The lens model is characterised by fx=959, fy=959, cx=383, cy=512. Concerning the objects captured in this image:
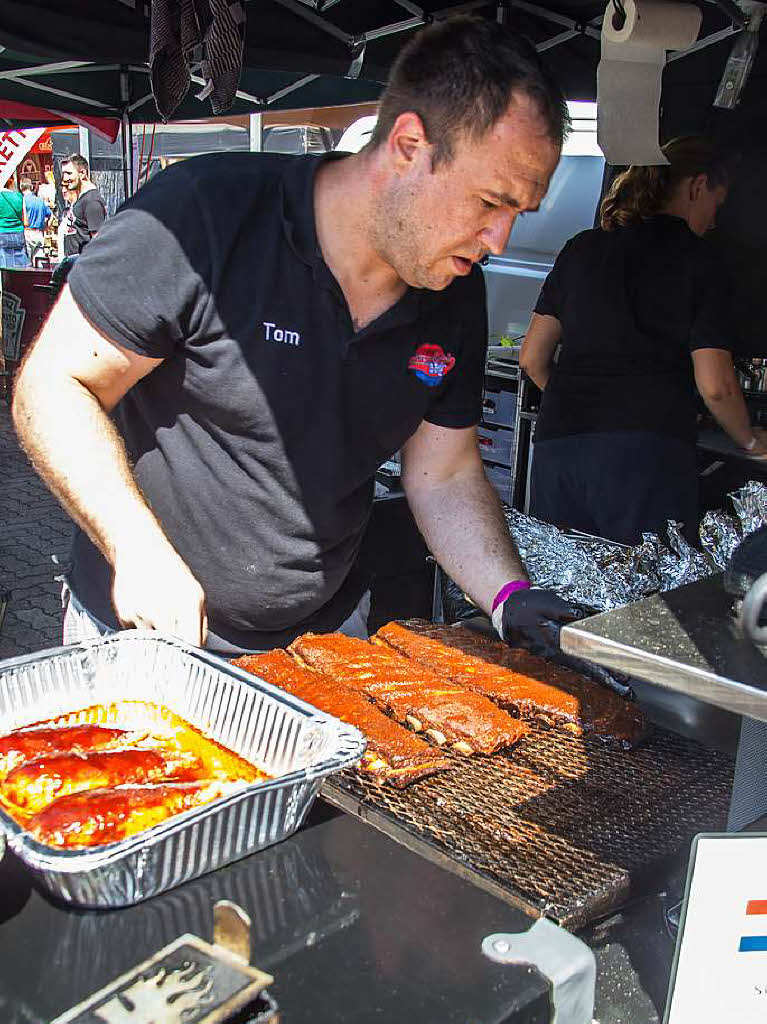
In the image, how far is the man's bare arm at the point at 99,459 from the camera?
1.64m

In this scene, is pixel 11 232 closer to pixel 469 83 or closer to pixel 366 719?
pixel 469 83

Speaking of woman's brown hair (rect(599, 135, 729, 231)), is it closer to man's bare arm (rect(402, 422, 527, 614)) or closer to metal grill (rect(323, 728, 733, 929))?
man's bare arm (rect(402, 422, 527, 614))

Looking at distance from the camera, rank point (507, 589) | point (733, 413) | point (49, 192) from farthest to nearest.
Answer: point (49, 192) → point (733, 413) → point (507, 589)

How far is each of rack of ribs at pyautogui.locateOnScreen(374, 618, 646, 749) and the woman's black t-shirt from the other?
1.91m

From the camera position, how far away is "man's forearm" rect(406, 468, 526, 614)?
2.35 m

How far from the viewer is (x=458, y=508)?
2461mm

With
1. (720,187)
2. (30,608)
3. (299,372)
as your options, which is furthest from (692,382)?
(30,608)

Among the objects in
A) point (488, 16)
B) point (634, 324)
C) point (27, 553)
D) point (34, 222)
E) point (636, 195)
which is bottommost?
point (27, 553)

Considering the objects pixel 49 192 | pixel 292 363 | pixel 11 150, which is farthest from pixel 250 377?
pixel 49 192

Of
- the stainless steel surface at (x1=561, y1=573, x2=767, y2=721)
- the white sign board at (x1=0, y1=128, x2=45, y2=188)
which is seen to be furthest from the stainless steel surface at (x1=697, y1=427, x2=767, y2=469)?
the white sign board at (x1=0, y1=128, x2=45, y2=188)

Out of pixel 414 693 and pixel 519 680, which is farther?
pixel 519 680

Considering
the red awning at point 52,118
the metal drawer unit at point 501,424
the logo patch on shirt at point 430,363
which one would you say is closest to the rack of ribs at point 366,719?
the logo patch on shirt at point 430,363

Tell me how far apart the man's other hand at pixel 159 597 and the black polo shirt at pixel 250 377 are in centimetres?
52

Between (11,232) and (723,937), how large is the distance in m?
14.5
